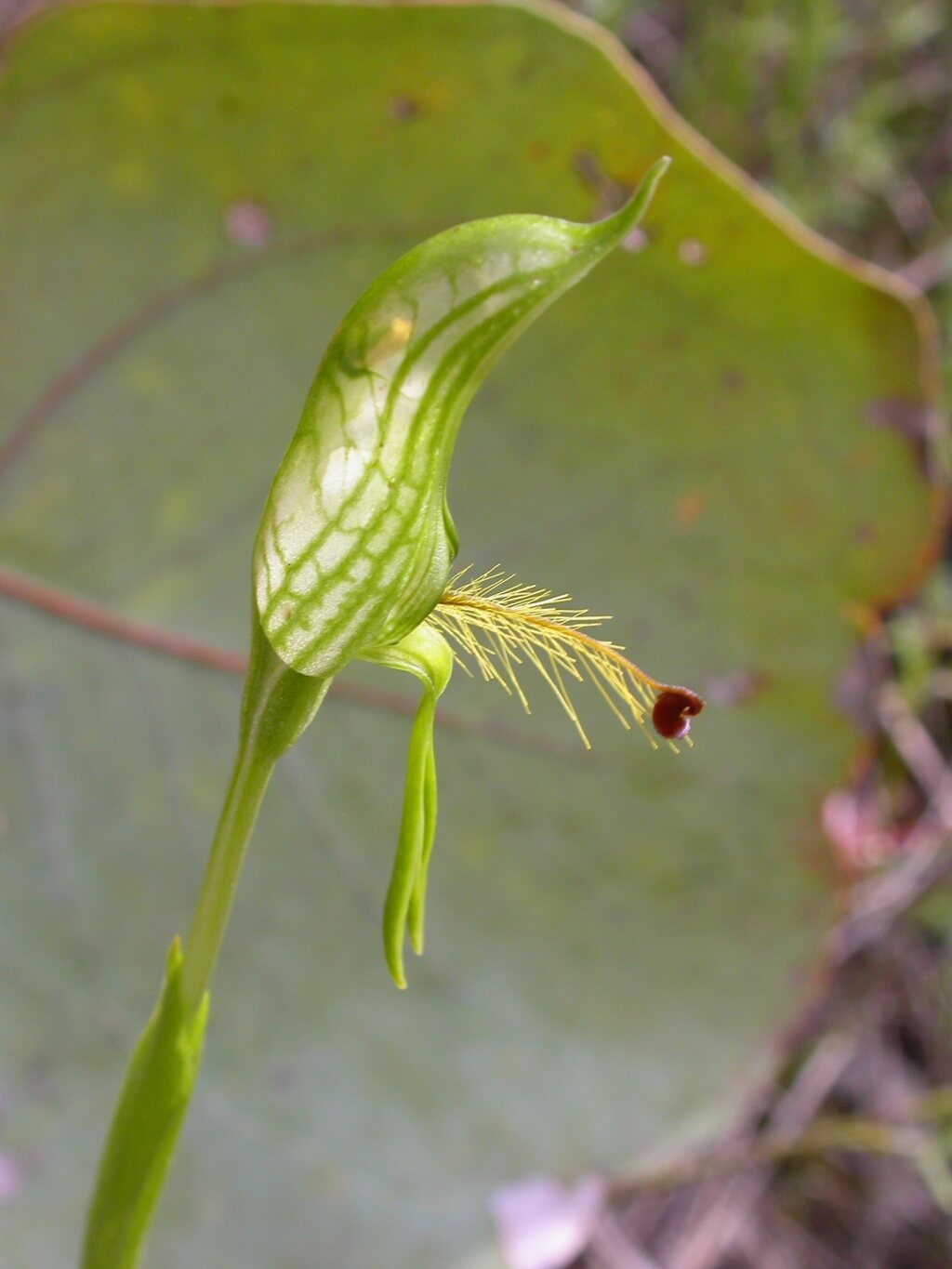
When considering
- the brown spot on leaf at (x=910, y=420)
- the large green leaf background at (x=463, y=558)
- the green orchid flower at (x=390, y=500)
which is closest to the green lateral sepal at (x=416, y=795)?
the green orchid flower at (x=390, y=500)

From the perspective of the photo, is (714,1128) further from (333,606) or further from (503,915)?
(333,606)

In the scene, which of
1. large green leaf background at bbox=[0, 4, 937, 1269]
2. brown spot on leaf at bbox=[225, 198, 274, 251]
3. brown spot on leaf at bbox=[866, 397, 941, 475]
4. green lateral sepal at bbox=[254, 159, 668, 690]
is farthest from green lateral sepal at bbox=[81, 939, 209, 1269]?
brown spot on leaf at bbox=[866, 397, 941, 475]

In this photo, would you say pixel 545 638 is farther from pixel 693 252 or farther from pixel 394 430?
pixel 693 252

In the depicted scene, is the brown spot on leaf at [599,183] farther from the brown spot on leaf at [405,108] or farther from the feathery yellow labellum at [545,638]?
the feathery yellow labellum at [545,638]

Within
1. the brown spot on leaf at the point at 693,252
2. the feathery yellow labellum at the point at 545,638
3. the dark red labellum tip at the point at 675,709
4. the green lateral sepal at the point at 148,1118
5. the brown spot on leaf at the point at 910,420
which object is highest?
the brown spot on leaf at the point at 693,252

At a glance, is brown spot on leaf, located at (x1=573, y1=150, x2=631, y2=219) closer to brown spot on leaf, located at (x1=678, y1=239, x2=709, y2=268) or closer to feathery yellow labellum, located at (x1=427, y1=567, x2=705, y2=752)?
→ brown spot on leaf, located at (x1=678, y1=239, x2=709, y2=268)

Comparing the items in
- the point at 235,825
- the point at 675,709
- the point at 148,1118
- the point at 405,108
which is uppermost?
the point at 405,108

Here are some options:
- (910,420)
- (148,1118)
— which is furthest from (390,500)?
(910,420)
